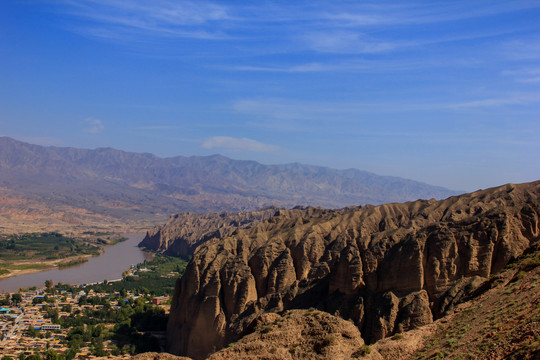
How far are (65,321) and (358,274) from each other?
42.4 metres

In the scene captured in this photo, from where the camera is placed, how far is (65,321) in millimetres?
66312

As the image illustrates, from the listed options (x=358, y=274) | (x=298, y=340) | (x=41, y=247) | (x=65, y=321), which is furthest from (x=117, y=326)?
(x=41, y=247)

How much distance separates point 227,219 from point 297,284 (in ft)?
384

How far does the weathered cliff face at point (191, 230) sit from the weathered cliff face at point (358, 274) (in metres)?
77.7

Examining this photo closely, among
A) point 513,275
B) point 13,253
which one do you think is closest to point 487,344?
point 513,275

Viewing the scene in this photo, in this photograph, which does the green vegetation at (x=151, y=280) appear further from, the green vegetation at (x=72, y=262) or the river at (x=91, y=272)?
the green vegetation at (x=72, y=262)

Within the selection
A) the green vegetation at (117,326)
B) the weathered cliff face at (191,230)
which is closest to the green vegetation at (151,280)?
the green vegetation at (117,326)

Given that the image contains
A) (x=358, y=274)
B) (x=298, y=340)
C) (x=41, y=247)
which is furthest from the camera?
(x=41, y=247)

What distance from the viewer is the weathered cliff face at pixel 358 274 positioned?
114 ft

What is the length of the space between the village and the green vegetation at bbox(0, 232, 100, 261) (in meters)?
46.6

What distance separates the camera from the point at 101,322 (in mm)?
66188

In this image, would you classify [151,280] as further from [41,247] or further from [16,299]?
[41,247]

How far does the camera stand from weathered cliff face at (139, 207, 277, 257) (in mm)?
138375

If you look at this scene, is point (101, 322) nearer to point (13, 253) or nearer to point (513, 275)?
point (513, 275)
